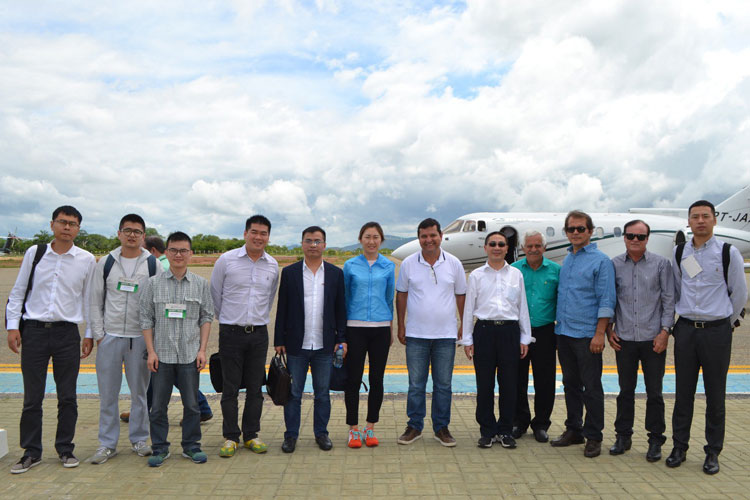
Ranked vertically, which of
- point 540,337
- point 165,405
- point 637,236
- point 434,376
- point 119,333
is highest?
point 637,236

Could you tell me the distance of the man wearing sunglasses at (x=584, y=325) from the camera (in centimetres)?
450

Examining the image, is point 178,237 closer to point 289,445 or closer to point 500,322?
point 289,445

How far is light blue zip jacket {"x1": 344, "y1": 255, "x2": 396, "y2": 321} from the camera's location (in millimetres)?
4637

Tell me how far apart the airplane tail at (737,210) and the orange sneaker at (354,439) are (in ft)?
78.5

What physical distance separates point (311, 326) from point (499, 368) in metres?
1.74

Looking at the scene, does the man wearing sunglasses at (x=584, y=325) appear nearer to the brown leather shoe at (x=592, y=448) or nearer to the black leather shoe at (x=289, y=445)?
the brown leather shoe at (x=592, y=448)

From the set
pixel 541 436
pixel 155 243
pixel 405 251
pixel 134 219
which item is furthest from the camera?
pixel 405 251

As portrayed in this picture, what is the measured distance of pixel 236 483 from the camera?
12.6 feet

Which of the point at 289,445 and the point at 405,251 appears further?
the point at 405,251

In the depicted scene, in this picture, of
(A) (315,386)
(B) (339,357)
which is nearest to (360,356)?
(B) (339,357)

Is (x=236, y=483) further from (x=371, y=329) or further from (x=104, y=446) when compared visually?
(x=371, y=329)

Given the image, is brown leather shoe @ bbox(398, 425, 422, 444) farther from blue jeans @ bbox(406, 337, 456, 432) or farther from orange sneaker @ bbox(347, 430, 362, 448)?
orange sneaker @ bbox(347, 430, 362, 448)

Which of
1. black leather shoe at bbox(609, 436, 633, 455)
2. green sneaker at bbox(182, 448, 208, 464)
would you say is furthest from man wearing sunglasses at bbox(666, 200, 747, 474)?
green sneaker at bbox(182, 448, 208, 464)

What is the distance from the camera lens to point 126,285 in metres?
4.37
